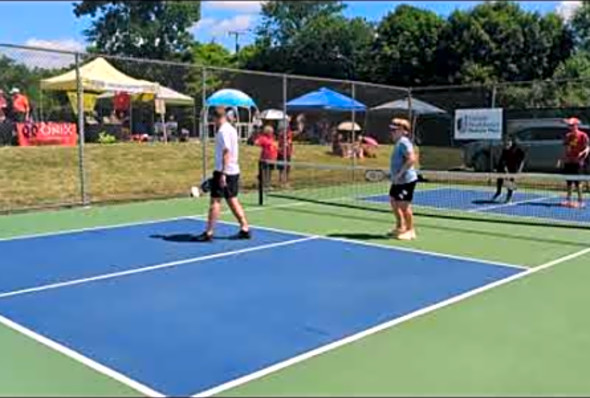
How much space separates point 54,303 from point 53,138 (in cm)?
1122

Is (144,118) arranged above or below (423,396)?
above

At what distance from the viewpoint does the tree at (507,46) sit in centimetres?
5291

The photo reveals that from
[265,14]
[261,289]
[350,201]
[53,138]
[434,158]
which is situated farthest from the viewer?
[265,14]

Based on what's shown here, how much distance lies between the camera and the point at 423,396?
493 centimetres

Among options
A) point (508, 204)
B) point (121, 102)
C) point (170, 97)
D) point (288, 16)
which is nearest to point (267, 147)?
point (121, 102)

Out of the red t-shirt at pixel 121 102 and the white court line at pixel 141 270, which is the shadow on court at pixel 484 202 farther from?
the red t-shirt at pixel 121 102

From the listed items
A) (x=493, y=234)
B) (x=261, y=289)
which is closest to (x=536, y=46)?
(x=493, y=234)

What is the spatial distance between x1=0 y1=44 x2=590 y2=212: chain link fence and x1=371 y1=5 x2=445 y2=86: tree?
2910 centimetres

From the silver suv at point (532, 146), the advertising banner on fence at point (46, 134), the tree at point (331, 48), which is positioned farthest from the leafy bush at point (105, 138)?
the tree at point (331, 48)

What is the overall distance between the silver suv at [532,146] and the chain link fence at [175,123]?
31 millimetres

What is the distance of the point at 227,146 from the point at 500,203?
8.18m

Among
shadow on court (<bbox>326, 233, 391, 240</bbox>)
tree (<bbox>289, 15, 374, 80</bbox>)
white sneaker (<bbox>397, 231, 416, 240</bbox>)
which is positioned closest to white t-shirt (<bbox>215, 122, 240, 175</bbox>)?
shadow on court (<bbox>326, 233, 391, 240</bbox>)

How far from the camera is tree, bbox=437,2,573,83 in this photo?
52906 millimetres

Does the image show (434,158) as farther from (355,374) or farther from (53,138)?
(355,374)
